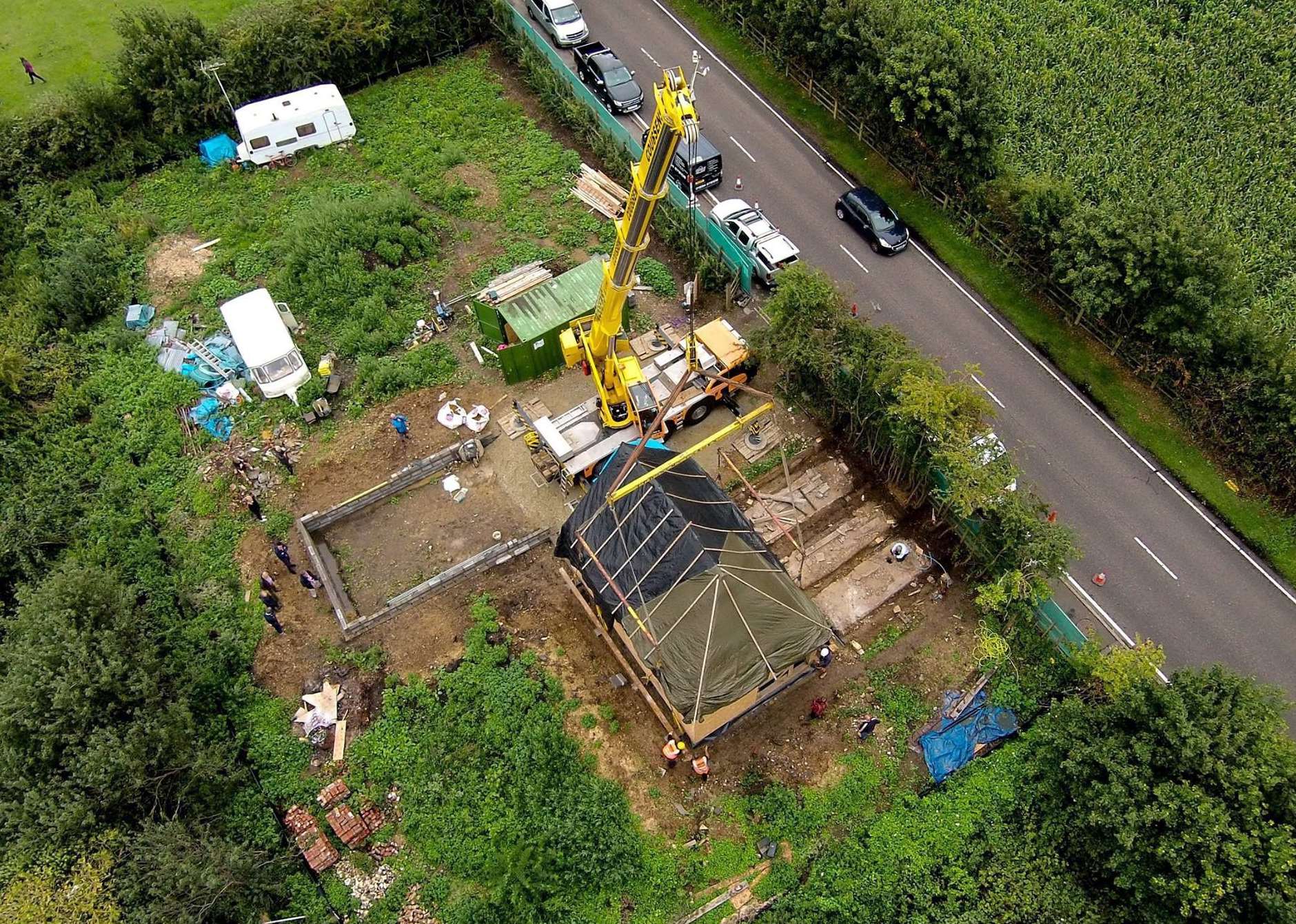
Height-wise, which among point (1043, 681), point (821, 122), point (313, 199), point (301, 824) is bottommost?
point (301, 824)

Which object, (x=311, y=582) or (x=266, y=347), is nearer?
(x=311, y=582)

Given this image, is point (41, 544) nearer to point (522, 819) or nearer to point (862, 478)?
point (522, 819)

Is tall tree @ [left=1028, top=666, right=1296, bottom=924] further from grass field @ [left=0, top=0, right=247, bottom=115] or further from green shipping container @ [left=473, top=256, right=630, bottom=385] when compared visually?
grass field @ [left=0, top=0, right=247, bottom=115]

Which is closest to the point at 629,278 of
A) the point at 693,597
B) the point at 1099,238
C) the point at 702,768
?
the point at 693,597

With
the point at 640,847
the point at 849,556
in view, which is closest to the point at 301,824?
the point at 640,847

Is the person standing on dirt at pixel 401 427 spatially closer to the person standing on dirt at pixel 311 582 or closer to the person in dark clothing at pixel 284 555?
the person in dark clothing at pixel 284 555

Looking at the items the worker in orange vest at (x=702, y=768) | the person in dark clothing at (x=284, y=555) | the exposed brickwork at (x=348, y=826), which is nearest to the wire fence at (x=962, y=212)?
the worker in orange vest at (x=702, y=768)

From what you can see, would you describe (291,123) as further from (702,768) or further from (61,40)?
(702,768)
